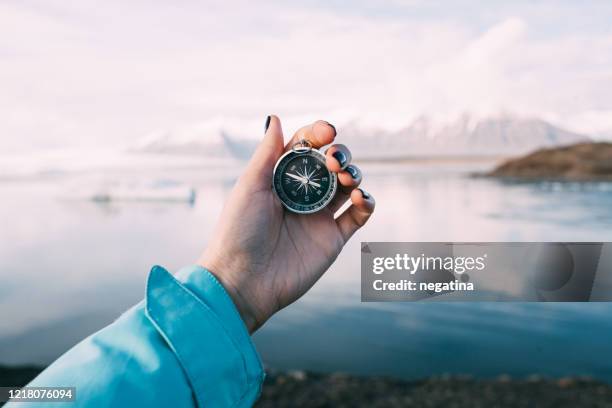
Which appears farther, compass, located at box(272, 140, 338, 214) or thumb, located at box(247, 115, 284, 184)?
compass, located at box(272, 140, 338, 214)

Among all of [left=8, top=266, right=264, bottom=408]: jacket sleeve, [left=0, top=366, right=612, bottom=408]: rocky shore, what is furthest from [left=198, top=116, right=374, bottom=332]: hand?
[left=0, top=366, right=612, bottom=408]: rocky shore

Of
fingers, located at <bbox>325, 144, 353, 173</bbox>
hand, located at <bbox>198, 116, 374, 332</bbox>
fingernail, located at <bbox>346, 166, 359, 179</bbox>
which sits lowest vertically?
hand, located at <bbox>198, 116, 374, 332</bbox>

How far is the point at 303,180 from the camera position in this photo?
3258 millimetres

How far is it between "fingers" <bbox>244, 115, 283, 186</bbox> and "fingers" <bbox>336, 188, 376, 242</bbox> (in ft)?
1.64

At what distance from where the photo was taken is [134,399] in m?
1.64

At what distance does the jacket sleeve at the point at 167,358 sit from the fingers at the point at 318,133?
4.13 feet

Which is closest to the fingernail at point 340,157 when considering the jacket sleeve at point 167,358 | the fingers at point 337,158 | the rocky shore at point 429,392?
the fingers at point 337,158

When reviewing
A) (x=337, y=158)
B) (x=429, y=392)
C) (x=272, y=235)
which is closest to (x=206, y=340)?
(x=272, y=235)

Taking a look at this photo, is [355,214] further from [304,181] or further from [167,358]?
[167,358]

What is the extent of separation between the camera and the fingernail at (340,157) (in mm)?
2992

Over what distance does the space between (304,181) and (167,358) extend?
5.56 feet

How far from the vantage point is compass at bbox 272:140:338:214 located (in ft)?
10.5

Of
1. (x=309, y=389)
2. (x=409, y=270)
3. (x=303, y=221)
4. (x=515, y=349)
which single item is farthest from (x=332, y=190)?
(x=515, y=349)

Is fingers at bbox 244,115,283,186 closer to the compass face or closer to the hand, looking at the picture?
the hand
